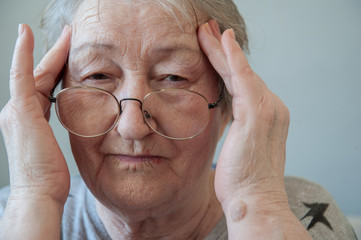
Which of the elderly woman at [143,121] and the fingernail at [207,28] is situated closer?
the elderly woman at [143,121]

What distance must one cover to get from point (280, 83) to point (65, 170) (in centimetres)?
193

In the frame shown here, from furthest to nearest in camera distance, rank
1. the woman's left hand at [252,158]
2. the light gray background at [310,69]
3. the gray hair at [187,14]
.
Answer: the light gray background at [310,69], the gray hair at [187,14], the woman's left hand at [252,158]

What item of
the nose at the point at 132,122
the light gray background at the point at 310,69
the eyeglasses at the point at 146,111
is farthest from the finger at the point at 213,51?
the light gray background at the point at 310,69

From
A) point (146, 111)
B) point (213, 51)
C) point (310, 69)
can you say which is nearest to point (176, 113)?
point (146, 111)

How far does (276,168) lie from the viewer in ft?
4.56

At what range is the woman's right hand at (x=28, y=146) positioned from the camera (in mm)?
1385

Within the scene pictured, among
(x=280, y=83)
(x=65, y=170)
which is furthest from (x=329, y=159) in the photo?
(x=65, y=170)

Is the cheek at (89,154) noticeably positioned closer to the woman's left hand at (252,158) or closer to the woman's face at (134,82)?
the woman's face at (134,82)

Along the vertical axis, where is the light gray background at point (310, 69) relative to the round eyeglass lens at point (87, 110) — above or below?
below

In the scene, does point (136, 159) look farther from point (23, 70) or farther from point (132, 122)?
point (23, 70)

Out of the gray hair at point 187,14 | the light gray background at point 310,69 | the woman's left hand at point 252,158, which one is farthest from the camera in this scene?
the light gray background at point 310,69

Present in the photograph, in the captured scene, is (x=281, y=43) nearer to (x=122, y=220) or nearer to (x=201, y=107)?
(x=201, y=107)

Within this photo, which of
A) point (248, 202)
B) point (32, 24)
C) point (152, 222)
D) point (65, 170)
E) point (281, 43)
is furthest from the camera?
point (281, 43)

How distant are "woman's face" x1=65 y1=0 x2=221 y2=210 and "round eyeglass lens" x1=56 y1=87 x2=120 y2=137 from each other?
0.10ft
